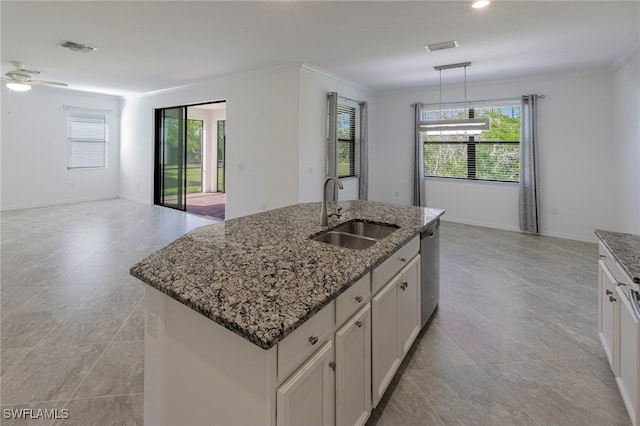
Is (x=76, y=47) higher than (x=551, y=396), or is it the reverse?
(x=76, y=47)

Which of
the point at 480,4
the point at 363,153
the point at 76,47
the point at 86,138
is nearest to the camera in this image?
the point at 480,4

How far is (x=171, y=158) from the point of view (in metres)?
7.45

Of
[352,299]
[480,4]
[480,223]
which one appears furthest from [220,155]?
[352,299]

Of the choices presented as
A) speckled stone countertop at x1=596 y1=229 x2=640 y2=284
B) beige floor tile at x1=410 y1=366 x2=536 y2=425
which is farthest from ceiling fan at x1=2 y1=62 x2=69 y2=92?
speckled stone countertop at x1=596 y1=229 x2=640 y2=284

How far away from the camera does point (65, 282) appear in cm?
334

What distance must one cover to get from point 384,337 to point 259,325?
0.98m

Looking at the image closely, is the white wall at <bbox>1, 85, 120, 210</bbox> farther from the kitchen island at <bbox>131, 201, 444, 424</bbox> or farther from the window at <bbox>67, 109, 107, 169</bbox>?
the kitchen island at <bbox>131, 201, 444, 424</bbox>

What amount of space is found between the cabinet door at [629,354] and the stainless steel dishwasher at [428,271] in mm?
1041

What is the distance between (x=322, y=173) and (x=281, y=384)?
4629 mm

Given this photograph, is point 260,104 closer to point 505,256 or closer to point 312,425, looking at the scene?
point 505,256

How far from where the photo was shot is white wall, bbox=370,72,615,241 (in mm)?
5070

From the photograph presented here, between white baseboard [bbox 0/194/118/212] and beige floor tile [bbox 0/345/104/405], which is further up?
white baseboard [bbox 0/194/118/212]

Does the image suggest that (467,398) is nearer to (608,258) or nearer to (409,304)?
(409,304)

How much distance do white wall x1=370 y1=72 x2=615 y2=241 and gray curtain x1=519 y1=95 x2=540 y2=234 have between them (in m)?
0.16
